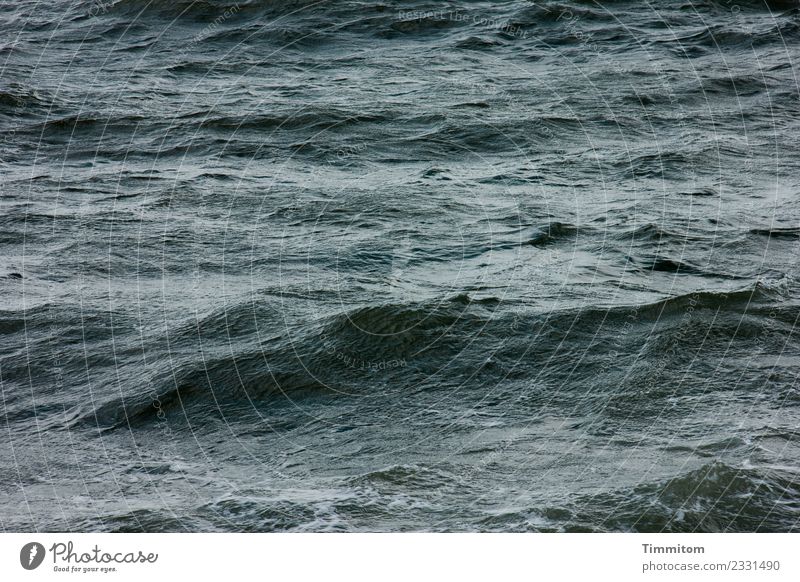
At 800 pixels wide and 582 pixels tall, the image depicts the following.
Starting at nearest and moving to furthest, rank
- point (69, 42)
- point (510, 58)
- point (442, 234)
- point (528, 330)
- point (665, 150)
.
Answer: point (528, 330), point (442, 234), point (665, 150), point (510, 58), point (69, 42)

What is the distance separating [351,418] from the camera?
739 centimetres

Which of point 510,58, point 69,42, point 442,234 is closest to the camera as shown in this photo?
point 442,234

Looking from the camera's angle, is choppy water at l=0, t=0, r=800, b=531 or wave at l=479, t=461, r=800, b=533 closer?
wave at l=479, t=461, r=800, b=533

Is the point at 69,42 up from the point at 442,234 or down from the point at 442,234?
up

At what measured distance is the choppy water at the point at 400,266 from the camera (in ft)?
21.3

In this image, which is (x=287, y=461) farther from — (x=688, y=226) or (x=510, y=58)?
(x=510, y=58)

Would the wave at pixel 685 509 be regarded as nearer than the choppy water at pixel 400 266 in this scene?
Yes

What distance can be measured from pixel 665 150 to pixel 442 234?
12.5ft

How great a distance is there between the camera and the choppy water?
21.3ft

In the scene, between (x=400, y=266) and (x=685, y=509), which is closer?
(x=685, y=509)

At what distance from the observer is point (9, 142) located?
13.2 metres

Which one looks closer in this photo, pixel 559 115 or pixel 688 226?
pixel 688 226

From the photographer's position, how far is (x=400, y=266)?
9914 mm
